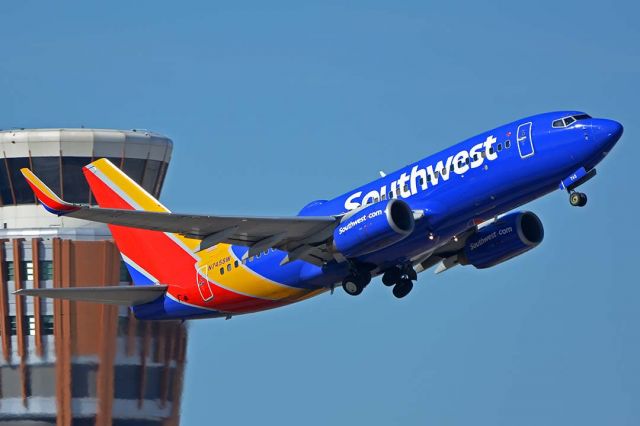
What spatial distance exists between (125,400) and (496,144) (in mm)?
50415

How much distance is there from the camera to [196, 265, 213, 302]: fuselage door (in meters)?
63.6

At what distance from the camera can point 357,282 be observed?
60406mm

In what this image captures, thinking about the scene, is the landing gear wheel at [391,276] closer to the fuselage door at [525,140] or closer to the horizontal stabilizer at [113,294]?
the fuselage door at [525,140]

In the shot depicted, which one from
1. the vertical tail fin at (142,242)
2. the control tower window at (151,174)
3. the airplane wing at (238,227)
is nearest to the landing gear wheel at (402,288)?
the airplane wing at (238,227)

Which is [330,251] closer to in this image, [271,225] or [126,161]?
[271,225]

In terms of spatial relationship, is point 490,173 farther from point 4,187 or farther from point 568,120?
point 4,187

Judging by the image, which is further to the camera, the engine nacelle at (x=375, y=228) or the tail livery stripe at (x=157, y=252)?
the tail livery stripe at (x=157, y=252)

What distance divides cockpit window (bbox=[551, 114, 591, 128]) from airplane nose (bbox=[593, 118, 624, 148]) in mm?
687

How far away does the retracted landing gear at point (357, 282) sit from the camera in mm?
60375

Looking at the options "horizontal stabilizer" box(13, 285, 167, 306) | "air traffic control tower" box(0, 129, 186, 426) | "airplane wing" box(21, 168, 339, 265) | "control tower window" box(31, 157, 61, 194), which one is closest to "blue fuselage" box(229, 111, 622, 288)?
"airplane wing" box(21, 168, 339, 265)

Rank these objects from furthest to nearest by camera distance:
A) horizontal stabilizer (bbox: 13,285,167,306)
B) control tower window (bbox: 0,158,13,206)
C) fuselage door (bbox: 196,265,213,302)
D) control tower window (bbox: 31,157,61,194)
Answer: control tower window (bbox: 0,158,13,206) < control tower window (bbox: 31,157,61,194) < fuselage door (bbox: 196,265,213,302) < horizontal stabilizer (bbox: 13,285,167,306)

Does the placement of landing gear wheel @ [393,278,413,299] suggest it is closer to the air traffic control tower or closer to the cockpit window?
the cockpit window

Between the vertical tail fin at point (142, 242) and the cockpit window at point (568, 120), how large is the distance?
54.0 feet

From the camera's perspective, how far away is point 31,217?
104 meters
